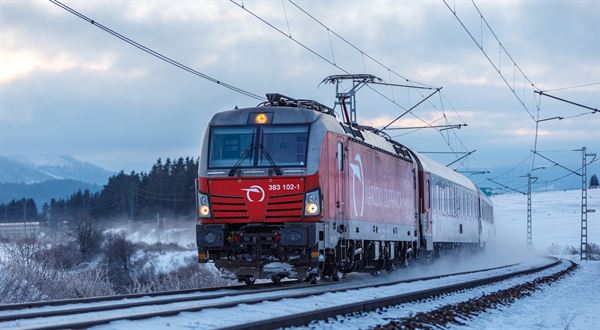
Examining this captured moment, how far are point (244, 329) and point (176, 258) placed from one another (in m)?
61.6

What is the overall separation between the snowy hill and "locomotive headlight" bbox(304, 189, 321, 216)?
159 ft

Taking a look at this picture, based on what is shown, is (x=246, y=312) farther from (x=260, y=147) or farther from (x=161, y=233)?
(x=161, y=233)

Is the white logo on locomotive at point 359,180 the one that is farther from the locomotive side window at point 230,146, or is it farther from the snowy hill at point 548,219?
the snowy hill at point 548,219

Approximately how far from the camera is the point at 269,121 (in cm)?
2014

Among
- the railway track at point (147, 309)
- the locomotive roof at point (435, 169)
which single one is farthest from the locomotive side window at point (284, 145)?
the locomotive roof at point (435, 169)

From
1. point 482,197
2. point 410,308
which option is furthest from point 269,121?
point 482,197

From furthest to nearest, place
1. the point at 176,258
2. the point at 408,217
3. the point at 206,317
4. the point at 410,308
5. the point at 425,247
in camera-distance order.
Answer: the point at 176,258 < the point at 425,247 < the point at 408,217 < the point at 410,308 < the point at 206,317

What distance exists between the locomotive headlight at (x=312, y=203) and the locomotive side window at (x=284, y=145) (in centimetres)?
79

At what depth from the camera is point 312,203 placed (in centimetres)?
1948

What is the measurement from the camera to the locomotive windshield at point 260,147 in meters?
19.9

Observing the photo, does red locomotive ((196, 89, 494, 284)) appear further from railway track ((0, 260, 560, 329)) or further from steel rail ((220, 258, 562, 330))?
steel rail ((220, 258, 562, 330))

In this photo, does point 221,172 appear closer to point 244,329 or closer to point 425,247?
point 244,329

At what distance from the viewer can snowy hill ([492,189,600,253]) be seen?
304 ft

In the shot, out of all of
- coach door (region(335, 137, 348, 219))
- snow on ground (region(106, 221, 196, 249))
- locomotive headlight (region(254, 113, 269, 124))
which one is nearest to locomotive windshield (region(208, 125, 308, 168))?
locomotive headlight (region(254, 113, 269, 124))
